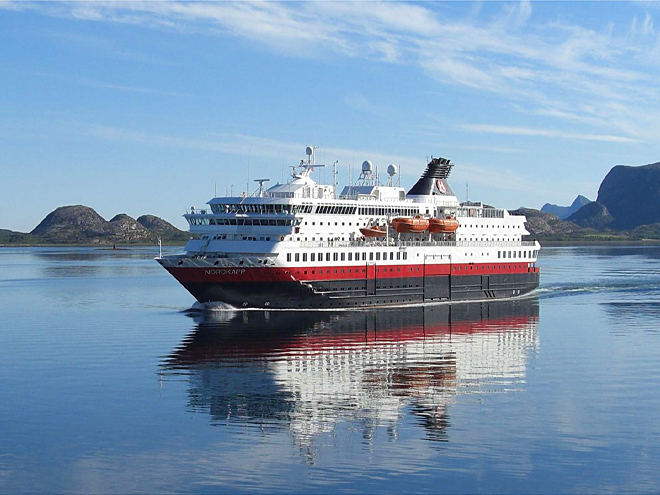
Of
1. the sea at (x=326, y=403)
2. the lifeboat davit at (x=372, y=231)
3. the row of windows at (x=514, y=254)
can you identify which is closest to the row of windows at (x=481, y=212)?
the row of windows at (x=514, y=254)

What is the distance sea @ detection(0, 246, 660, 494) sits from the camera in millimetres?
25938

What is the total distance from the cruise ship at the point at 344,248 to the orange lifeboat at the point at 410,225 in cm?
8

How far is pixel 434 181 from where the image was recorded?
76812 mm

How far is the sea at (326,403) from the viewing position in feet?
85.1

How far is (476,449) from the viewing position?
92.7 feet

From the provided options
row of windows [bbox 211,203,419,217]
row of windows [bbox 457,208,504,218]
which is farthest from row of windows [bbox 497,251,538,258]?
row of windows [bbox 211,203,419,217]

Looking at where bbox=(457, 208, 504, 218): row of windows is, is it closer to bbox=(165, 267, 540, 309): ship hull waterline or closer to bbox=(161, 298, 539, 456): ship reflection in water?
bbox=(165, 267, 540, 309): ship hull waterline

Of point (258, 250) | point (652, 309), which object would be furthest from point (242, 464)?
point (652, 309)

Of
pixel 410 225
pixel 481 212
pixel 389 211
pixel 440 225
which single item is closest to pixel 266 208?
pixel 389 211

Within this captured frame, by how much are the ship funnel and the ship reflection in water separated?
557 inches

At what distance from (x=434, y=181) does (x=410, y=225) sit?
9099 millimetres

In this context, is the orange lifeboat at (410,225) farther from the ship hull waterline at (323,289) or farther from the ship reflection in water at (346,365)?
the ship reflection in water at (346,365)

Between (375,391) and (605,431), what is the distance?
9.85m

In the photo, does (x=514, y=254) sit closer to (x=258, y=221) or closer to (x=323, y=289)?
(x=323, y=289)
